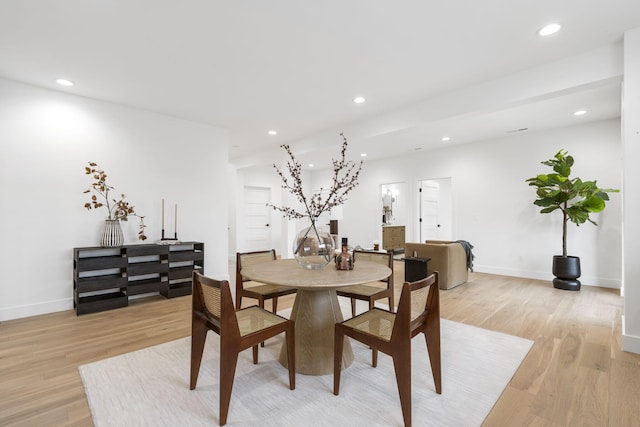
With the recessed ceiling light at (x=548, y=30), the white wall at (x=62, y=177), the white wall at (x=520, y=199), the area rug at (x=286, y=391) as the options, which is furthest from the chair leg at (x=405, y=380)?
the white wall at (x=520, y=199)

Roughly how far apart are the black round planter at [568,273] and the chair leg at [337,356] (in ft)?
14.4

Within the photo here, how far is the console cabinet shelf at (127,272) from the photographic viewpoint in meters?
3.41

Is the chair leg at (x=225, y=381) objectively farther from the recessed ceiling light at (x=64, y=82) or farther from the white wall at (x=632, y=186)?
the recessed ceiling light at (x=64, y=82)

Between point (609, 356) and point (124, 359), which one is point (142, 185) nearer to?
point (124, 359)

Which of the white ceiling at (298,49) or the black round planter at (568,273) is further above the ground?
the white ceiling at (298,49)

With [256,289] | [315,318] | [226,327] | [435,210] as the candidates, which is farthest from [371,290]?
[435,210]

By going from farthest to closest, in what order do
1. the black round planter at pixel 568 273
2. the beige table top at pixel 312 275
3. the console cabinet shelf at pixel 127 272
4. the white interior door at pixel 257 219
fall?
the white interior door at pixel 257 219 < the black round planter at pixel 568 273 < the console cabinet shelf at pixel 127 272 < the beige table top at pixel 312 275

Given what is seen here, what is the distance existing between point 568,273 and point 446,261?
70.5 inches

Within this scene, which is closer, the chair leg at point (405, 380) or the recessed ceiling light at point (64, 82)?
the chair leg at point (405, 380)

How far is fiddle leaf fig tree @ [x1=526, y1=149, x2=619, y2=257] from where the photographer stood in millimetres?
4266

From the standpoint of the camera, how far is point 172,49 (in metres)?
2.67

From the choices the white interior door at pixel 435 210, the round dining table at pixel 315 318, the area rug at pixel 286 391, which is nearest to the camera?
the area rug at pixel 286 391

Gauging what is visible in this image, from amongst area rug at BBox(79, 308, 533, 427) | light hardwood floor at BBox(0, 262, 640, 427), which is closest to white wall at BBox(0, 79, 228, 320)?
light hardwood floor at BBox(0, 262, 640, 427)

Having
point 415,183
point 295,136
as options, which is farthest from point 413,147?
point 295,136
